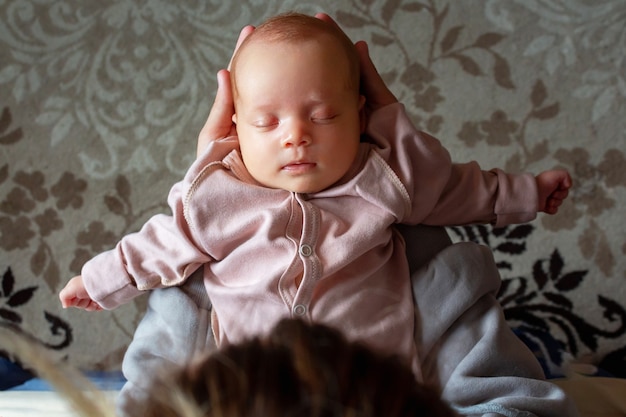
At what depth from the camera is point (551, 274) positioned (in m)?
1.22

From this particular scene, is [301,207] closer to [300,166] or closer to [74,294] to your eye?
[300,166]

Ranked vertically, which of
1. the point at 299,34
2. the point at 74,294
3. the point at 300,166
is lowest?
the point at 74,294

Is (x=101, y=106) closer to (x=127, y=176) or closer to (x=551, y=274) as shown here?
(x=127, y=176)

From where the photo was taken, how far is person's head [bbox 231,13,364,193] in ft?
2.45

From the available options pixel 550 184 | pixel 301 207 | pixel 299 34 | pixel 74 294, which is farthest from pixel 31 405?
pixel 550 184

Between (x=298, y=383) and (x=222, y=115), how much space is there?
0.48 m

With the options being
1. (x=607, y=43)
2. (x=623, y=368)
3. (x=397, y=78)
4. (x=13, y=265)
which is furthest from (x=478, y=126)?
(x=13, y=265)

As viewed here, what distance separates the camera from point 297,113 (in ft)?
2.46

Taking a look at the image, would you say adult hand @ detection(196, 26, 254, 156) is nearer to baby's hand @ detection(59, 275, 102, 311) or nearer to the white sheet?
baby's hand @ detection(59, 275, 102, 311)

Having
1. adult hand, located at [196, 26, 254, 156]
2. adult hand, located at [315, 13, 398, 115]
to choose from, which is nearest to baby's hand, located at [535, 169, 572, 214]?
adult hand, located at [315, 13, 398, 115]

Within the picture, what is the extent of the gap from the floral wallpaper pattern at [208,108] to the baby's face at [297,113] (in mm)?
528

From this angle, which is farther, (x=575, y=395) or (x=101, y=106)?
(x=101, y=106)

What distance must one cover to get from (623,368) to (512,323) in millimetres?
177

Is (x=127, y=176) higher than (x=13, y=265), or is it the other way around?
(x=127, y=176)
